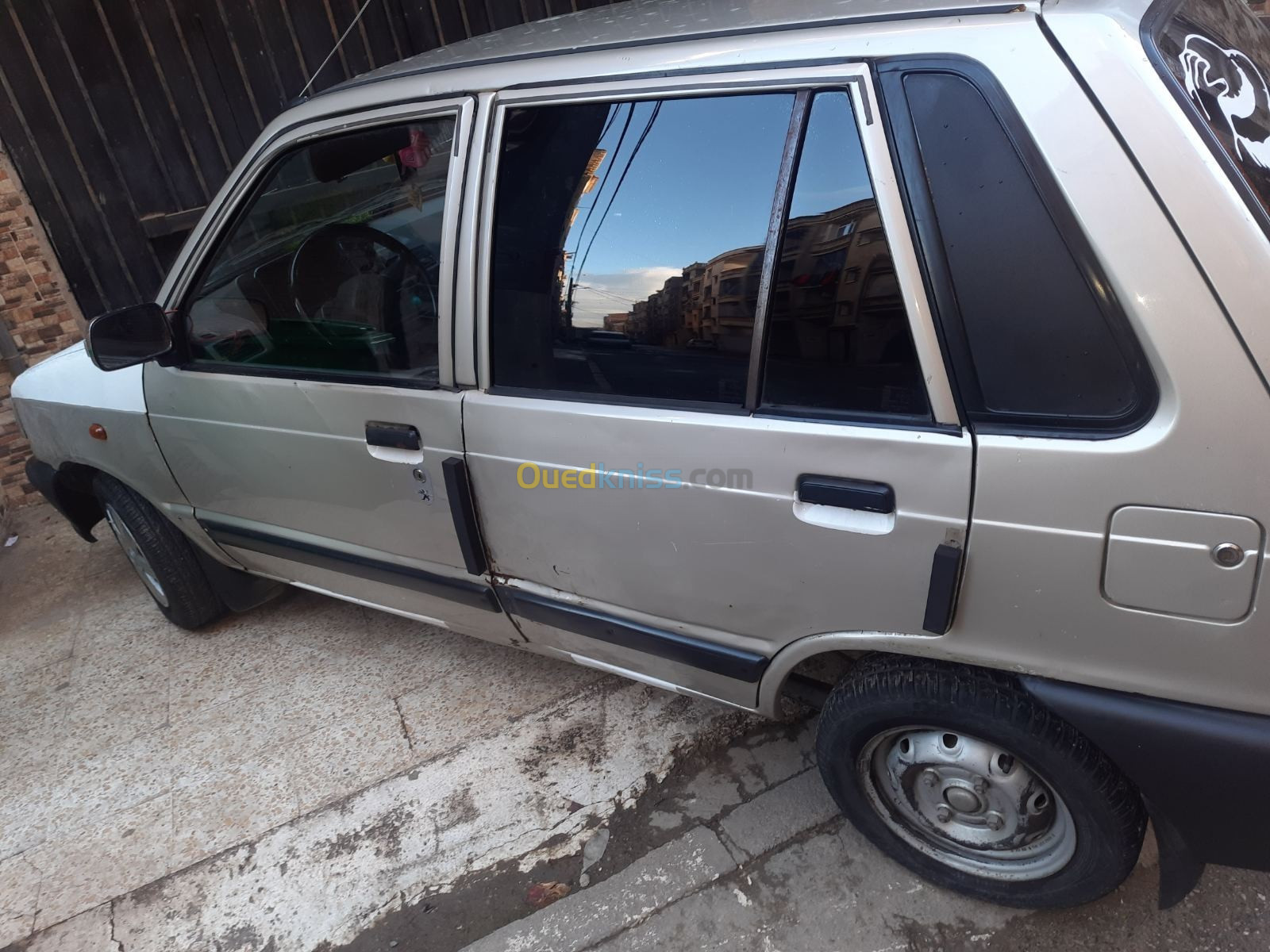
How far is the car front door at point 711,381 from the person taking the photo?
1463 millimetres

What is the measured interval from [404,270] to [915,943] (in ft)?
6.84

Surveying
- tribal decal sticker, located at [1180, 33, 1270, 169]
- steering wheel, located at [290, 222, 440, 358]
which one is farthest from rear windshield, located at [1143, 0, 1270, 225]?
steering wheel, located at [290, 222, 440, 358]

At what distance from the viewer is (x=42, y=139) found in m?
4.14

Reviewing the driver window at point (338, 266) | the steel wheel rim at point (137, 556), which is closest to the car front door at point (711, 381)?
the driver window at point (338, 266)

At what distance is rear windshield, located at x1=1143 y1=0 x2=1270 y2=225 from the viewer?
125 centimetres

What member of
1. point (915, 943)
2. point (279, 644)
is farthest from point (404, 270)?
point (915, 943)

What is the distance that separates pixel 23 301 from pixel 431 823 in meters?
3.84

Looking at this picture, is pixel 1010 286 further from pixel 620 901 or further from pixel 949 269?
pixel 620 901

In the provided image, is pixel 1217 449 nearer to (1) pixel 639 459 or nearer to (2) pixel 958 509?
(2) pixel 958 509

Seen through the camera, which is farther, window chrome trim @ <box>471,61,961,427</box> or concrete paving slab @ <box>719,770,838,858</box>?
concrete paving slab @ <box>719,770,838,858</box>

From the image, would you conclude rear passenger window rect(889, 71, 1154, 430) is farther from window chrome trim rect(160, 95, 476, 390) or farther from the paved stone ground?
the paved stone ground

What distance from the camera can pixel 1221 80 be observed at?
1405 millimetres

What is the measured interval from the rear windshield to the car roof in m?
0.28

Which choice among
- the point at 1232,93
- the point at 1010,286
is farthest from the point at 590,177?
the point at 1232,93
